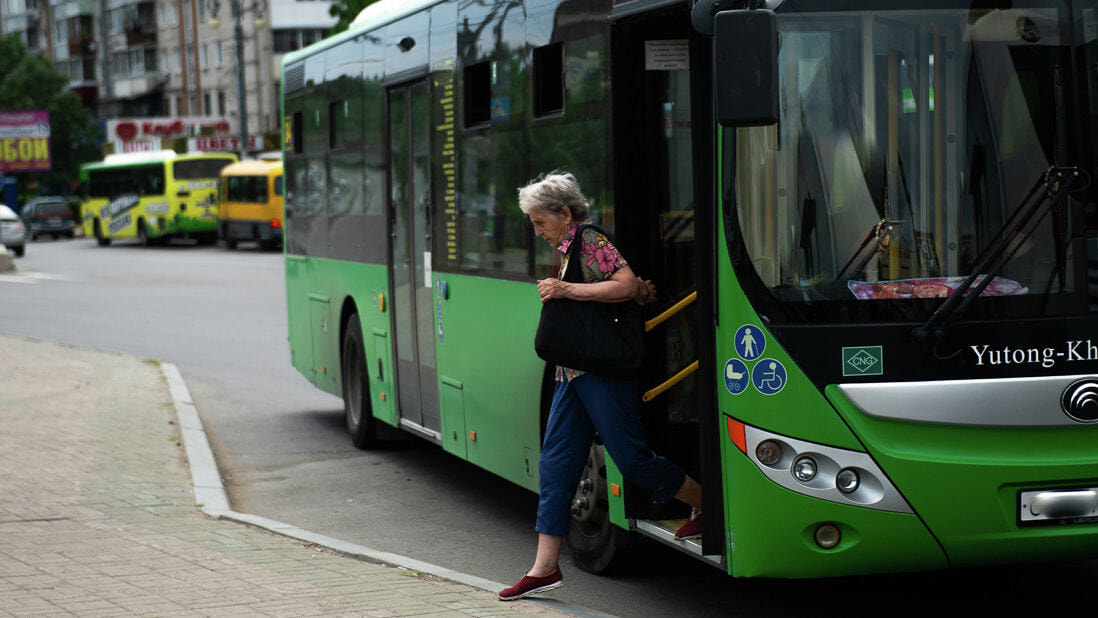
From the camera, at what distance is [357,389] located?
38.9 ft

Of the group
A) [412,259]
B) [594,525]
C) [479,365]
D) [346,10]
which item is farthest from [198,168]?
[594,525]

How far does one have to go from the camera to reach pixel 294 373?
57.7 feet

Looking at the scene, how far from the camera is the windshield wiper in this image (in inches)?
219

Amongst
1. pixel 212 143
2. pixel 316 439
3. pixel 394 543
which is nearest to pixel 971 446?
pixel 394 543

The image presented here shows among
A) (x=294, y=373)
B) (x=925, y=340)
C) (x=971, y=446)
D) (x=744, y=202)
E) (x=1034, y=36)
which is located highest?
(x=1034, y=36)

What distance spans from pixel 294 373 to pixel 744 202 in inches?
486

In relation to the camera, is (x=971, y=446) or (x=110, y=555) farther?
(x=110, y=555)

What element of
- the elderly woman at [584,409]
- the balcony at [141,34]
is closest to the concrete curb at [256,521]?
the elderly woman at [584,409]

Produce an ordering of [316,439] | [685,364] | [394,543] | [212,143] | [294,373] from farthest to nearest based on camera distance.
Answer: [212,143] < [294,373] < [316,439] < [394,543] < [685,364]

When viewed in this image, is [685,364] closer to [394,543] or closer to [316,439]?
[394,543]

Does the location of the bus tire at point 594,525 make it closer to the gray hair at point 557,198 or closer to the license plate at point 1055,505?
the gray hair at point 557,198

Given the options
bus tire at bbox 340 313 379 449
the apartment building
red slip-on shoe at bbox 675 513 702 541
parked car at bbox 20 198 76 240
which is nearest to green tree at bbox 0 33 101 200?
the apartment building

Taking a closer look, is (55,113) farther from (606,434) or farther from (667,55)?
(606,434)

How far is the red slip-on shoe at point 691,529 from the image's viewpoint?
6.36m
